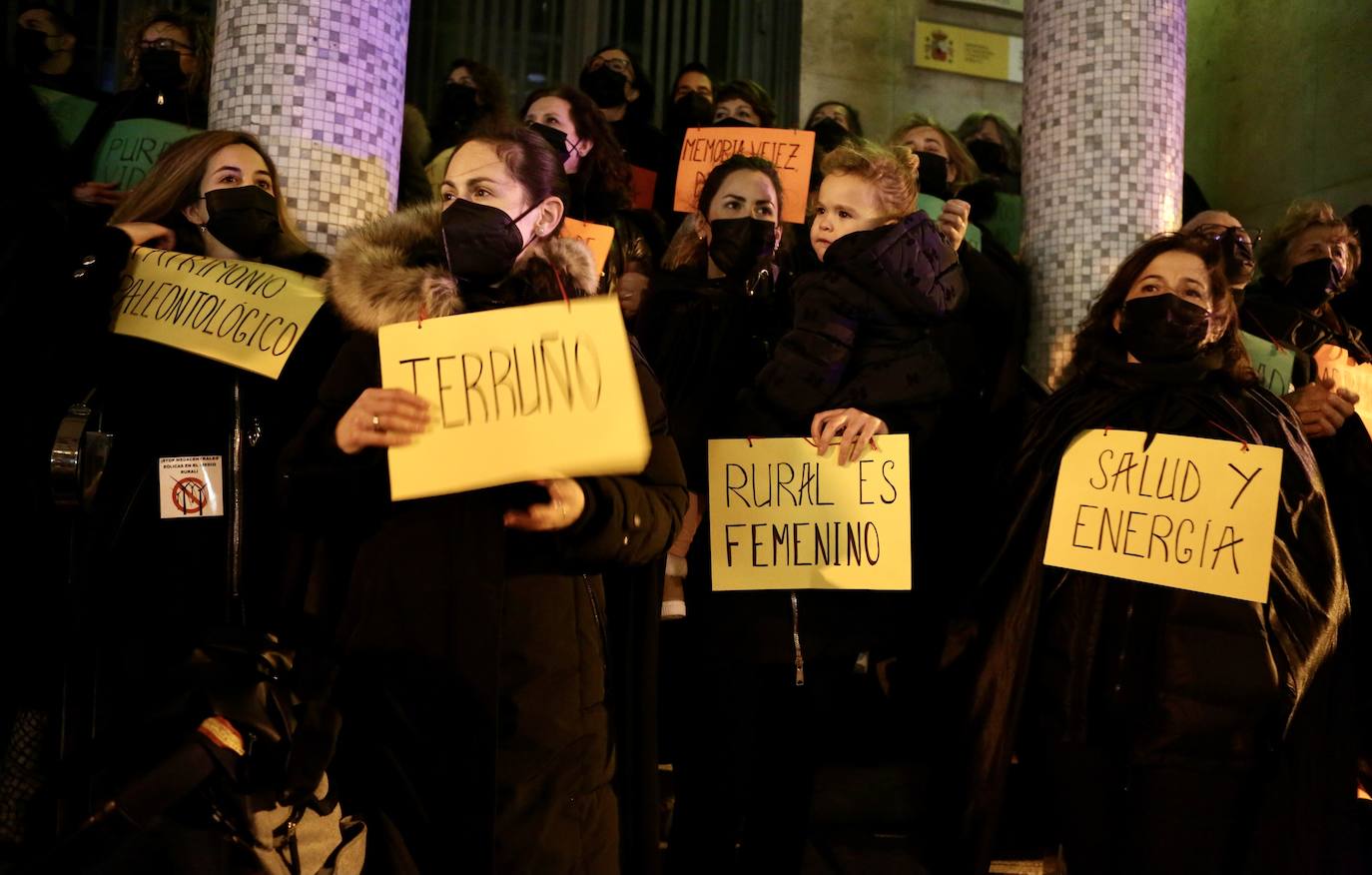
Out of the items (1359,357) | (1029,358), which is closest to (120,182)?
→ (1029,358)

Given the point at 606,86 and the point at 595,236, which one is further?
the point at 606,86

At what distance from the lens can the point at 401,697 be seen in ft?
7.15

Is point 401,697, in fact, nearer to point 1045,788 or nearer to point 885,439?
point 885,439

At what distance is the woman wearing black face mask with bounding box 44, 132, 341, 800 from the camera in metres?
2.72

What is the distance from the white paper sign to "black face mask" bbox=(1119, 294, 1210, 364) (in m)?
2.46

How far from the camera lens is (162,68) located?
4188 millimetres

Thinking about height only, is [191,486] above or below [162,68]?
below

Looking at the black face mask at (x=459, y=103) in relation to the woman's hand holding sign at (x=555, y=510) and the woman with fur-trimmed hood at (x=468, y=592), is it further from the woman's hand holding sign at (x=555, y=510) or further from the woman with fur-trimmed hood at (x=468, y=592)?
the woman's hand holding sign at (x=555, y=510)

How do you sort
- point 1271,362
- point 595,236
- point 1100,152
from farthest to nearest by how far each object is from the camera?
point 1100,152 < point 1271,362 < point 595,236

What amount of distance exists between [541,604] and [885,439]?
1.06 meters

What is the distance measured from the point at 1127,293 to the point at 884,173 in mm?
791

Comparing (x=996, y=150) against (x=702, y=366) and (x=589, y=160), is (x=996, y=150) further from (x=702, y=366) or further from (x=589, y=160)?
(x=702, y=366)

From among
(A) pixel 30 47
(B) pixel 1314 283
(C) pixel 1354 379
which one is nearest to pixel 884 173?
(C) pixel 1354 379

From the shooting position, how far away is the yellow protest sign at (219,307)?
2.66 metres
